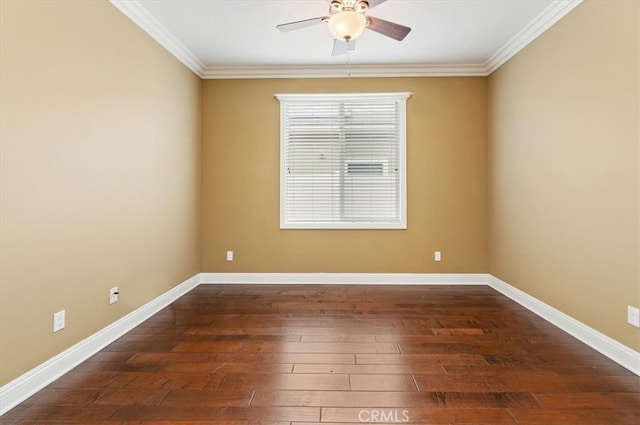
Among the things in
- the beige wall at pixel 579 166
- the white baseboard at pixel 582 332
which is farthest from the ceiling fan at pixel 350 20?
the white baseboard at pixel 582 332

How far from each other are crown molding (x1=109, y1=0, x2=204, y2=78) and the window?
3.75ft

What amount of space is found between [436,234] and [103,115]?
12.4 feet

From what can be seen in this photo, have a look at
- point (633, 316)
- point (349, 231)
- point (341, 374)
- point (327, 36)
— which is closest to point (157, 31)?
point (327, 36)

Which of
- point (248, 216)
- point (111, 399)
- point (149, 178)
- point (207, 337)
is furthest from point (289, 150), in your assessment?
point (111, 399)

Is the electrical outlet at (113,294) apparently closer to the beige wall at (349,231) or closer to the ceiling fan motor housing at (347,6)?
the beige wall at (349,231)

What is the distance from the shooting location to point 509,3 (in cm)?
288

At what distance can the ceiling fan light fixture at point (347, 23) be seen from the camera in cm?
221

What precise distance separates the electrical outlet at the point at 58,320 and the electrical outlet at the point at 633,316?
12.3 feet

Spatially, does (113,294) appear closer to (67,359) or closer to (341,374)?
(67,359)

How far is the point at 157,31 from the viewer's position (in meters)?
3.24

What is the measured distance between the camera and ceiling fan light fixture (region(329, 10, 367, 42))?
7.24 ft

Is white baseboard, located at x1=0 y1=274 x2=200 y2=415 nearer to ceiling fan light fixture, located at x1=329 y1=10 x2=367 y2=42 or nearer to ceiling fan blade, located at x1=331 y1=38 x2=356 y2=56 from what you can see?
ceiling fan light fixture, located at x1=329 y1=10 x2=367 y2=42

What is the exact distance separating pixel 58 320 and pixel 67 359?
278mm

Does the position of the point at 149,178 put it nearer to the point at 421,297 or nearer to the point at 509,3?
the point at 421,297
